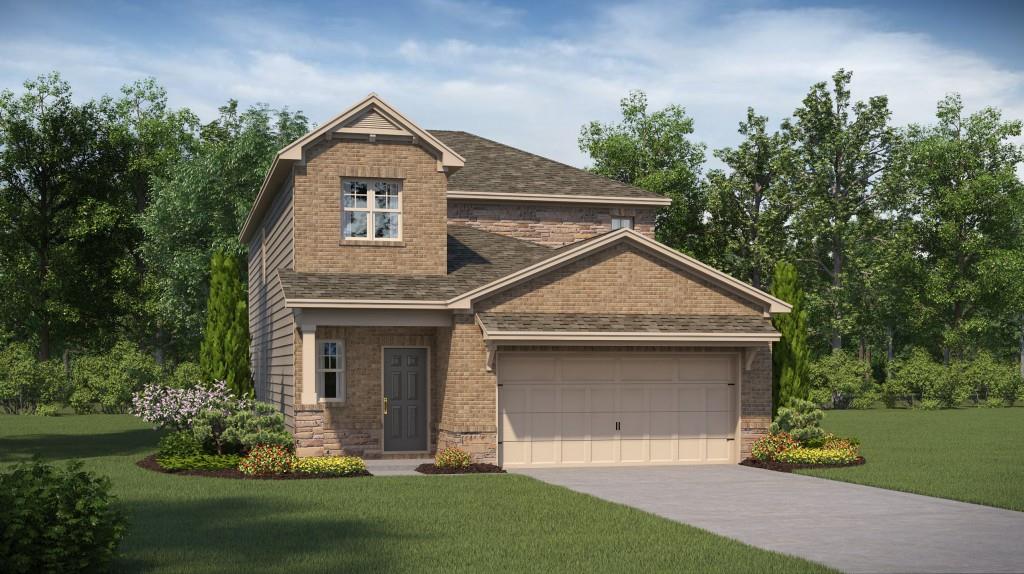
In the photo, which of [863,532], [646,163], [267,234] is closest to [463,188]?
[267,234]

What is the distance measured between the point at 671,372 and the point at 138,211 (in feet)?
132

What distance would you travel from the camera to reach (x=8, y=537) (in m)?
9.88

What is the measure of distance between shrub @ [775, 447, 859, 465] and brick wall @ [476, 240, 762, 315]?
10.9 ft

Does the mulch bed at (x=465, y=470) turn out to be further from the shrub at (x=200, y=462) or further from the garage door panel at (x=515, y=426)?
the shrub at (x=200, y=462)

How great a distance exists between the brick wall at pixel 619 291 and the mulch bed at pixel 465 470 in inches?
132

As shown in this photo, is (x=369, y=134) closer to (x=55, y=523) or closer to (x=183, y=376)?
(x=55, y=523)

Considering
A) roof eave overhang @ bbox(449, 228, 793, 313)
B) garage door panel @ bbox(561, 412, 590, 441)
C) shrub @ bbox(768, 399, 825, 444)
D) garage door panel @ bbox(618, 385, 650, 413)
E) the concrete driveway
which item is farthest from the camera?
shrub @ bbox(768, 399, 825, 444)

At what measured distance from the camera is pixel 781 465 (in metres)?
22.8

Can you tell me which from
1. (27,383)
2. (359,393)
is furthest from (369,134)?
(27,383)

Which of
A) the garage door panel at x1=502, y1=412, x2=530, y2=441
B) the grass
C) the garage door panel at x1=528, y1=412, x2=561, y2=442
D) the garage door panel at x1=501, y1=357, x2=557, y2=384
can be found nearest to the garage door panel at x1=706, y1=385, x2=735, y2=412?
the garage door panel at x1=528, y1=412, x2=561, y2=442

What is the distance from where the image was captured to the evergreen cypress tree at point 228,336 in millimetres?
28781

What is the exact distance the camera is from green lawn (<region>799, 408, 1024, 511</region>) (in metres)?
18.8

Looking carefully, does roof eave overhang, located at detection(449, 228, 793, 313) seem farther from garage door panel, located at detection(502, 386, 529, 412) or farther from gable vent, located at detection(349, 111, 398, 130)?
gable vent, located at detection(349, 111, 398, 130)

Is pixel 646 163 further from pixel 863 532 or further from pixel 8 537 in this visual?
pixel 8 537
